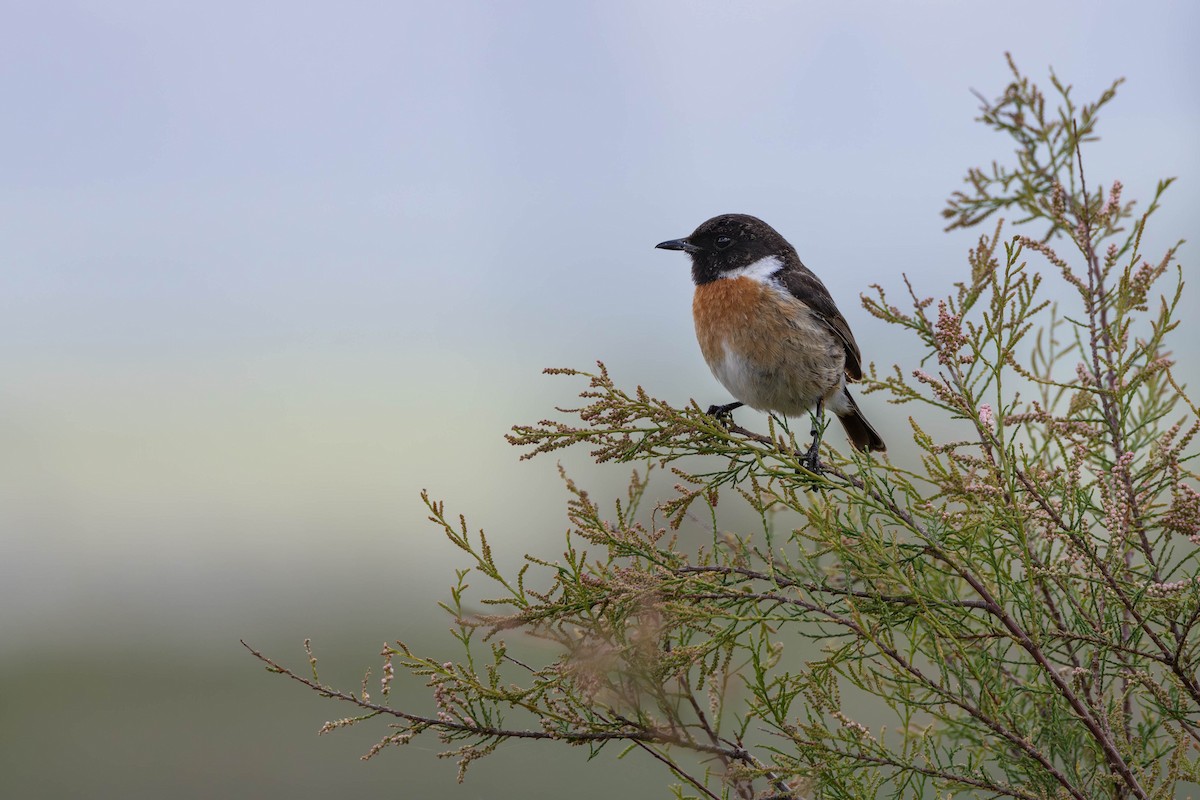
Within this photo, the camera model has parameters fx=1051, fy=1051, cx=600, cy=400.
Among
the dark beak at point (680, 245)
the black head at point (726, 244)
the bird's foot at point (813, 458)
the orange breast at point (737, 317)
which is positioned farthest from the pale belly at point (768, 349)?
the bird's foot at point (813, 458)

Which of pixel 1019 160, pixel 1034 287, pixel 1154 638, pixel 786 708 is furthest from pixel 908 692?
pixel 1019 160

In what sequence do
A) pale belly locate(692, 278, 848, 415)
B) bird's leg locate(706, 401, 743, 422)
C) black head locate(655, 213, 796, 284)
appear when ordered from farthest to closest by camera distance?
black head locate(655, 213, 796, 284) < bird's leg locate(706, 401, 743, 422) < pale belly locate(692, 278, 848, 415)

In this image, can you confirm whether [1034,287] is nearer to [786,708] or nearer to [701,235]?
[786,708]

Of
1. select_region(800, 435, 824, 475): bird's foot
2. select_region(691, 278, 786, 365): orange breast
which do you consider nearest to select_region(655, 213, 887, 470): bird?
select_region(691, 278, 786, 365): orange breast

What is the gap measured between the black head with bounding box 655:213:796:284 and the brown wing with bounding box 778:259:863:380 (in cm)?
19

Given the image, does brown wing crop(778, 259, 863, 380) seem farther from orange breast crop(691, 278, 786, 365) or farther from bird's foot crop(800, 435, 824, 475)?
bird's foot crop(800, 435, 824, 475)

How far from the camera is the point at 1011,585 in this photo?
2689mm

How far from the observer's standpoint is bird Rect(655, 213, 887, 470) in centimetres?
500

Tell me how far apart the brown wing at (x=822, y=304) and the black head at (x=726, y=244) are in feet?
0.64

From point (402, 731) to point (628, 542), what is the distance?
0.82 metres

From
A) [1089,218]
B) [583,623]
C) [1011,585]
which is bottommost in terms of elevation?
[1011,585]

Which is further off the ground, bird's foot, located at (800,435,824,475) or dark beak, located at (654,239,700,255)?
dark beak, located at (654,239,700,255)

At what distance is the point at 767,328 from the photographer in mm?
4984

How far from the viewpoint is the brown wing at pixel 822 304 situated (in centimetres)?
516
